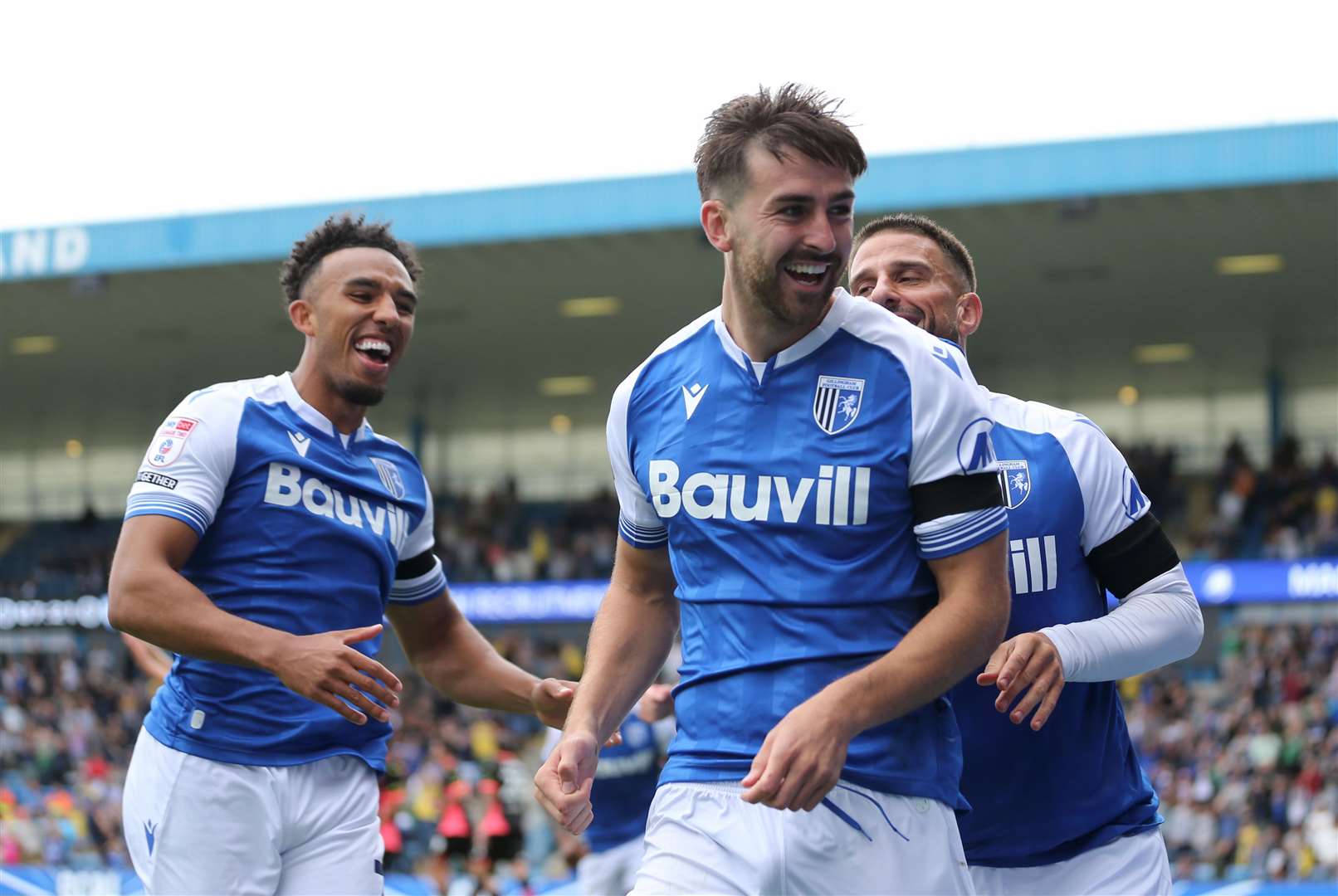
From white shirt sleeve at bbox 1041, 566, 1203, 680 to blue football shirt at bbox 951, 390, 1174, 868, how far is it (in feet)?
0.49

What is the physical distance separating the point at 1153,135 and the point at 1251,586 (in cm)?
755

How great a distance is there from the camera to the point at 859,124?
11.0 ft

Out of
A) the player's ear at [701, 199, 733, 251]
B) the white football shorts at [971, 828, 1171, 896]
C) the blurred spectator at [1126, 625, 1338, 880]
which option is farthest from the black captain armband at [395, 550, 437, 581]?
the blurred spectator at [1126, 625, 1338, 880]

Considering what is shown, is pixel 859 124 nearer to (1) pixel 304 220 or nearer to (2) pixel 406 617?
(2) pixel 406 617

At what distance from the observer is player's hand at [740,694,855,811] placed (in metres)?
2.86

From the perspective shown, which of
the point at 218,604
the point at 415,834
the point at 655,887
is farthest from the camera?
the point at 415,834

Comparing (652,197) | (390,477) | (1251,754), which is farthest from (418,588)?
(652,197)

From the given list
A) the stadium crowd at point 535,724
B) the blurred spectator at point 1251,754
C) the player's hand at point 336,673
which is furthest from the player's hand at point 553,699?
the blurred spectator at point 1251,754

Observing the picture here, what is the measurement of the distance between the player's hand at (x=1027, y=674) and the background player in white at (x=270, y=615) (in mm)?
1600

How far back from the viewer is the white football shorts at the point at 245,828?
445 centimetres

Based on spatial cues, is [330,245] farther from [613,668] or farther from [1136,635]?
[1136,635]

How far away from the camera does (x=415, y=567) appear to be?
5.33 metres

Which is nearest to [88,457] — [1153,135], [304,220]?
[304,220]

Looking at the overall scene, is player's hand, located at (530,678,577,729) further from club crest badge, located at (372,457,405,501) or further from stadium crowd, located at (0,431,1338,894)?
stadium crowd, located at (0,431,1338,894)
